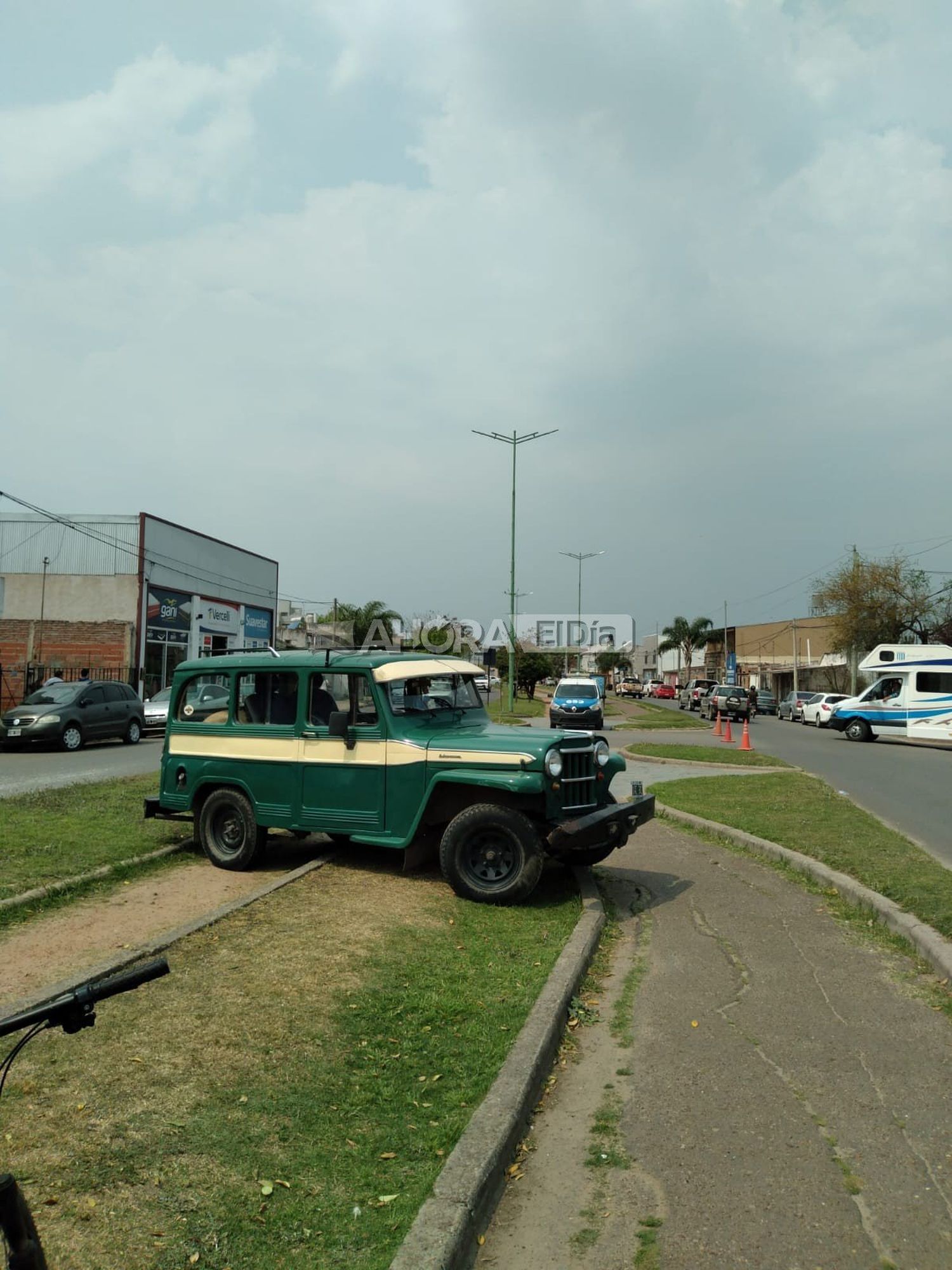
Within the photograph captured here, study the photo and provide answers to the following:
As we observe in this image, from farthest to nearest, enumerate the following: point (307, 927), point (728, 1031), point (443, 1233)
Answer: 1. point (307, 927)
2. point (728, 1031)
3. point (443, 1233)

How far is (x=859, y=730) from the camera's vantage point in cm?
2955

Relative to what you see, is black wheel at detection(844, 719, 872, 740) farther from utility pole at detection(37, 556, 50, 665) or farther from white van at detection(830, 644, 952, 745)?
utility pole at detection(37, 556, 50, 665)

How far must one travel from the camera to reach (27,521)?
39.4 metres

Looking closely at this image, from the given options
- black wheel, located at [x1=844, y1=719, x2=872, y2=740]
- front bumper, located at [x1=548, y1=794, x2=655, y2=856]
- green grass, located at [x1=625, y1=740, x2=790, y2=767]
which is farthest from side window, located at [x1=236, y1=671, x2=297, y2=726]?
black wheel, located at [x1=844, y1=719, x2=872, y2=740]

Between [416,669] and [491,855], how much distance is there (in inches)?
67.5

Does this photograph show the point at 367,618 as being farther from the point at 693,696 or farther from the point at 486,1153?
the point at 486,1153

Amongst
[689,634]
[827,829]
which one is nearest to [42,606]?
[827,829]

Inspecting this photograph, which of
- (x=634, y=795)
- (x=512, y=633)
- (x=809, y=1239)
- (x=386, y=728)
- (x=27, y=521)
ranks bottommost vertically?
(x=809, y=1239)

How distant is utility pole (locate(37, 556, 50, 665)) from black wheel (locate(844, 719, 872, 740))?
95.8ft

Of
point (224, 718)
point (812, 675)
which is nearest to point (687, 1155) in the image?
point (224, 718)

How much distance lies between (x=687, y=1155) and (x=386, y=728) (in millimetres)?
4426

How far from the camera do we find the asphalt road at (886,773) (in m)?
12.0

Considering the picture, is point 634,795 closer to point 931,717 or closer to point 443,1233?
point 443,1233

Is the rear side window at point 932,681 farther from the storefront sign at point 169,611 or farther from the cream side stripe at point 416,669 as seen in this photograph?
the storefront sign at point 169,611
